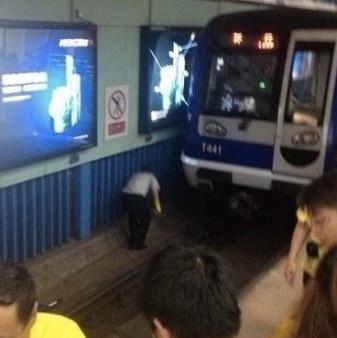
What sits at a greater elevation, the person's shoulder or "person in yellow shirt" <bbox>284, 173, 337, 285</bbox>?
"person in yellow shirt" <bbox>284, 173, 337, 285</bbox>

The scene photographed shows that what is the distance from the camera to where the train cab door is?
6453mm

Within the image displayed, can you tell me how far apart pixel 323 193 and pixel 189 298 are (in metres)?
1.82

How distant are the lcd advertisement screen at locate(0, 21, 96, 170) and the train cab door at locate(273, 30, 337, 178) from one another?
196 cm

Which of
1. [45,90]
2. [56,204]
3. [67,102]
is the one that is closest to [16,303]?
[45,90]

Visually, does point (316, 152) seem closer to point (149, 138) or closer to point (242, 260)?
point (242, 260)

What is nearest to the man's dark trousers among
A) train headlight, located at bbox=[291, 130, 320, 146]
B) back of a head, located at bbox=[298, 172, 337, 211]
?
train headlight, located at bbox=[291, 130, 320, 146]

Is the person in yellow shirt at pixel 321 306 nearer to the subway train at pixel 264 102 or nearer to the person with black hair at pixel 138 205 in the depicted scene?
the subway train at pixel 264 102

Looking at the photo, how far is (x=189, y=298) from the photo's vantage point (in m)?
1.64

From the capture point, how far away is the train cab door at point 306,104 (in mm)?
6453

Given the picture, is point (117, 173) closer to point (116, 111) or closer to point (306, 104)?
point (116, 111)

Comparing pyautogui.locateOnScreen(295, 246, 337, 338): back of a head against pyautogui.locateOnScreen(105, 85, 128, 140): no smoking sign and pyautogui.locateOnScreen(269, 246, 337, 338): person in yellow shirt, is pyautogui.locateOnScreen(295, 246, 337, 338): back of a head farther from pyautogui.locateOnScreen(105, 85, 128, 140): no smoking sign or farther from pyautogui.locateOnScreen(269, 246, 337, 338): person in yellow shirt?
pyautogui.locateOnScreen(105, 85, 128, 140): no smoking sign

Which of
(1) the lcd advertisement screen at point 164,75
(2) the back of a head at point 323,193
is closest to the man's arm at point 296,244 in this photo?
(2) the back of a head at point 323,193

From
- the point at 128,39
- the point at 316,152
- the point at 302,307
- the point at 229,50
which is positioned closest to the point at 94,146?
the point at 128,39

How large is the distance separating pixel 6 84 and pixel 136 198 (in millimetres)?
2266
